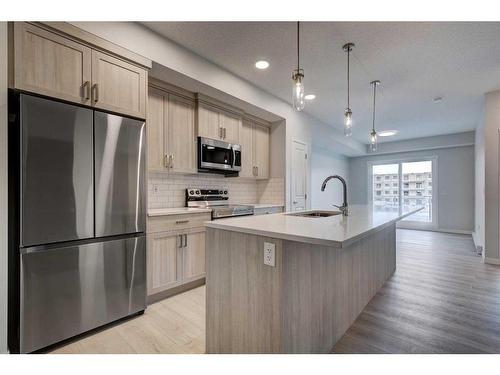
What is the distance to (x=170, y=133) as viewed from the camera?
3.02m

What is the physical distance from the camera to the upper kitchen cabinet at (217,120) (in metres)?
3.28

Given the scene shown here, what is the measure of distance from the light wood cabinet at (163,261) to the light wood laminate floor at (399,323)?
18cm

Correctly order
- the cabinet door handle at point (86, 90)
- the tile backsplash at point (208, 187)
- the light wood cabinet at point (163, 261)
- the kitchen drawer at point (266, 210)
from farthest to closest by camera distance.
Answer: the kitchen drawer at point (266, 210) → the tile backsplash at point (208, 187) → the light wood cabinet at point (163, 261) → the cabinet door handle at point (86, 90)

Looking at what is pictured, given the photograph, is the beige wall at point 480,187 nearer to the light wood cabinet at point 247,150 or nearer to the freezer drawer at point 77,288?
the light wood cabinet at point 247,150

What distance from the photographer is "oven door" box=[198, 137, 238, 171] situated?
326 cm

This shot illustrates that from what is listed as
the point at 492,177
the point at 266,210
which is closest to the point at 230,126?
the point at 266,210

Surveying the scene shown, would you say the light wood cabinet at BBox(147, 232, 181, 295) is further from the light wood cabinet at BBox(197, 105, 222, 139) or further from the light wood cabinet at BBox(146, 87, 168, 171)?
the light wood cabinet at BBox(197, 105, 222, 139)

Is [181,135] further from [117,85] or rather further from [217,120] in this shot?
[117,85]

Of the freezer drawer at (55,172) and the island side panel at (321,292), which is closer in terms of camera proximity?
the island side panel at (321,292)

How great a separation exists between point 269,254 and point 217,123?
2516mm

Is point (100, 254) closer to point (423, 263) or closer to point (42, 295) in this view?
point (42, 295)

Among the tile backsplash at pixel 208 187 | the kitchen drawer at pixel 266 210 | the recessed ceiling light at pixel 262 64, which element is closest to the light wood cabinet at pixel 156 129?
the tile backsplash at pixel 208 187

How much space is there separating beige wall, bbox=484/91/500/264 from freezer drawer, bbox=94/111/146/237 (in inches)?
187

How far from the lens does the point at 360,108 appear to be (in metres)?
4.55
